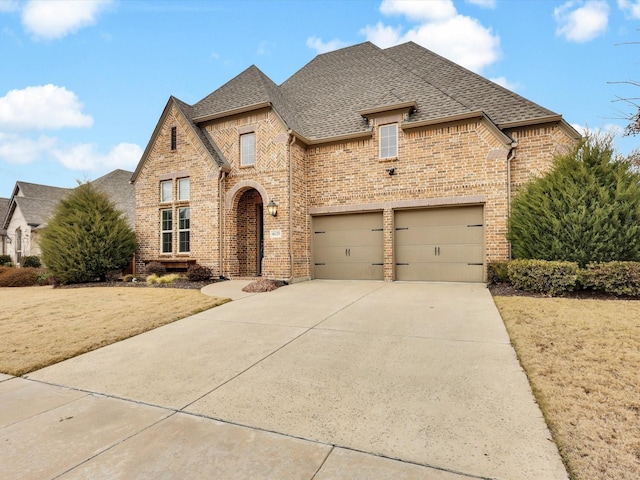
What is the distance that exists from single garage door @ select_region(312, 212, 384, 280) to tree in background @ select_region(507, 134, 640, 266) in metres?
4.87

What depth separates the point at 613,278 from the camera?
23.3 ft

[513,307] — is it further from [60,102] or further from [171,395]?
[60,102]

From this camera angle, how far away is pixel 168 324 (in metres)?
6.14

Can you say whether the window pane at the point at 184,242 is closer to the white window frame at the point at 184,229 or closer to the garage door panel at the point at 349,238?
the white window frame at the point at 184,229

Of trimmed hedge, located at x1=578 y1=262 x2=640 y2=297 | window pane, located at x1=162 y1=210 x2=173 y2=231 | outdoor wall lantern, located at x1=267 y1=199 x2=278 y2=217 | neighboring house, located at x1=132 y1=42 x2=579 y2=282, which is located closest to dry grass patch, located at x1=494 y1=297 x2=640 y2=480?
trimmed hedge, located at x1=578 y1=262 x2=640 y2=297

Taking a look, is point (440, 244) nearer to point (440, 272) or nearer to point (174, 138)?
point (440, 272)

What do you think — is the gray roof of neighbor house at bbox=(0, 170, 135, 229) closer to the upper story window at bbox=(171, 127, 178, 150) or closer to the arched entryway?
the upper story window at bbox=(171, 127, 178, 150)

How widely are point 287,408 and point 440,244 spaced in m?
9.10

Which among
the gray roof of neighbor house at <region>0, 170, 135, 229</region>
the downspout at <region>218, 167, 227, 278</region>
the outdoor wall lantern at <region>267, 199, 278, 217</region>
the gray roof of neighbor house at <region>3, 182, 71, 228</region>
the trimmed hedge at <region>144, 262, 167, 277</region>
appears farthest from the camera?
the gray roof of neighbor house at <region>3, 182, 71, 228</region>

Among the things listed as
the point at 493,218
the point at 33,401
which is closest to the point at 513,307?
the point at 493,218

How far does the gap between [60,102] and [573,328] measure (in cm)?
4642

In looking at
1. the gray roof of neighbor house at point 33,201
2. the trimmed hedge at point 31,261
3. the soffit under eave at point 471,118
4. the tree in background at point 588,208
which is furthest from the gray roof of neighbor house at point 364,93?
the gray roof of neighbor house at point 33,201

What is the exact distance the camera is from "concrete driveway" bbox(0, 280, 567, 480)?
85.4 inches

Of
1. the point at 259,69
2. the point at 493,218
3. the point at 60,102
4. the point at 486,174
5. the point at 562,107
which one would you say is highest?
the point at 60,102
